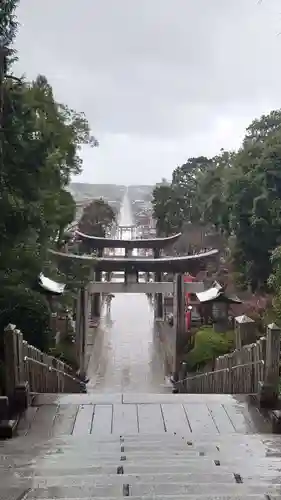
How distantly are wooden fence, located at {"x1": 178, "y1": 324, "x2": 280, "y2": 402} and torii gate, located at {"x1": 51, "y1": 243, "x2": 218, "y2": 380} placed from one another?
824 cm

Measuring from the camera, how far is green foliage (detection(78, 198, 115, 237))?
32312 millimetres

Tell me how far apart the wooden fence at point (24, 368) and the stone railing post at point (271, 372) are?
2.40 metres

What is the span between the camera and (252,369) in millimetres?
7199

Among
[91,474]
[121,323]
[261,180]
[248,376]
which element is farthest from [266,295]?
[91,474]

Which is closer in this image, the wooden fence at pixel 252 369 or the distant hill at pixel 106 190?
the wooden fence at pixel 252 369

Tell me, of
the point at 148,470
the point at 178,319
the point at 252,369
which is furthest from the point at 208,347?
the point at 148,470

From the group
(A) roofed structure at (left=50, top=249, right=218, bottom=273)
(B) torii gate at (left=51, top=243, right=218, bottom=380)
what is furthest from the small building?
(A) roofed structure at (left=50, top=249, right=218, bottom=273)

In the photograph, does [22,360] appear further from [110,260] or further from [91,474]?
[110,260]

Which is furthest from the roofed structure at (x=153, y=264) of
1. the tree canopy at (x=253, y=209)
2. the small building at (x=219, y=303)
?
the small building at (x=219, y=303)

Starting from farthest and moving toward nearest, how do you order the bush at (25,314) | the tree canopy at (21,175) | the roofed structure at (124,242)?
the roofed structure at (124,242) < the bush at (25,314) < the tree canopy at (21,175)

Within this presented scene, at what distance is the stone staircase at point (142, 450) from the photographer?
349 cm

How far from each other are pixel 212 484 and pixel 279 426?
2.12m

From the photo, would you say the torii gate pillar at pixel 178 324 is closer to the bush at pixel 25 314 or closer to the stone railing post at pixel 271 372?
Answer: the bush at pixel 25 314

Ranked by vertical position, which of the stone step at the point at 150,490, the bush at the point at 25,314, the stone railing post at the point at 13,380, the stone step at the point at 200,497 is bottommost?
the bush at the point at 25,314
